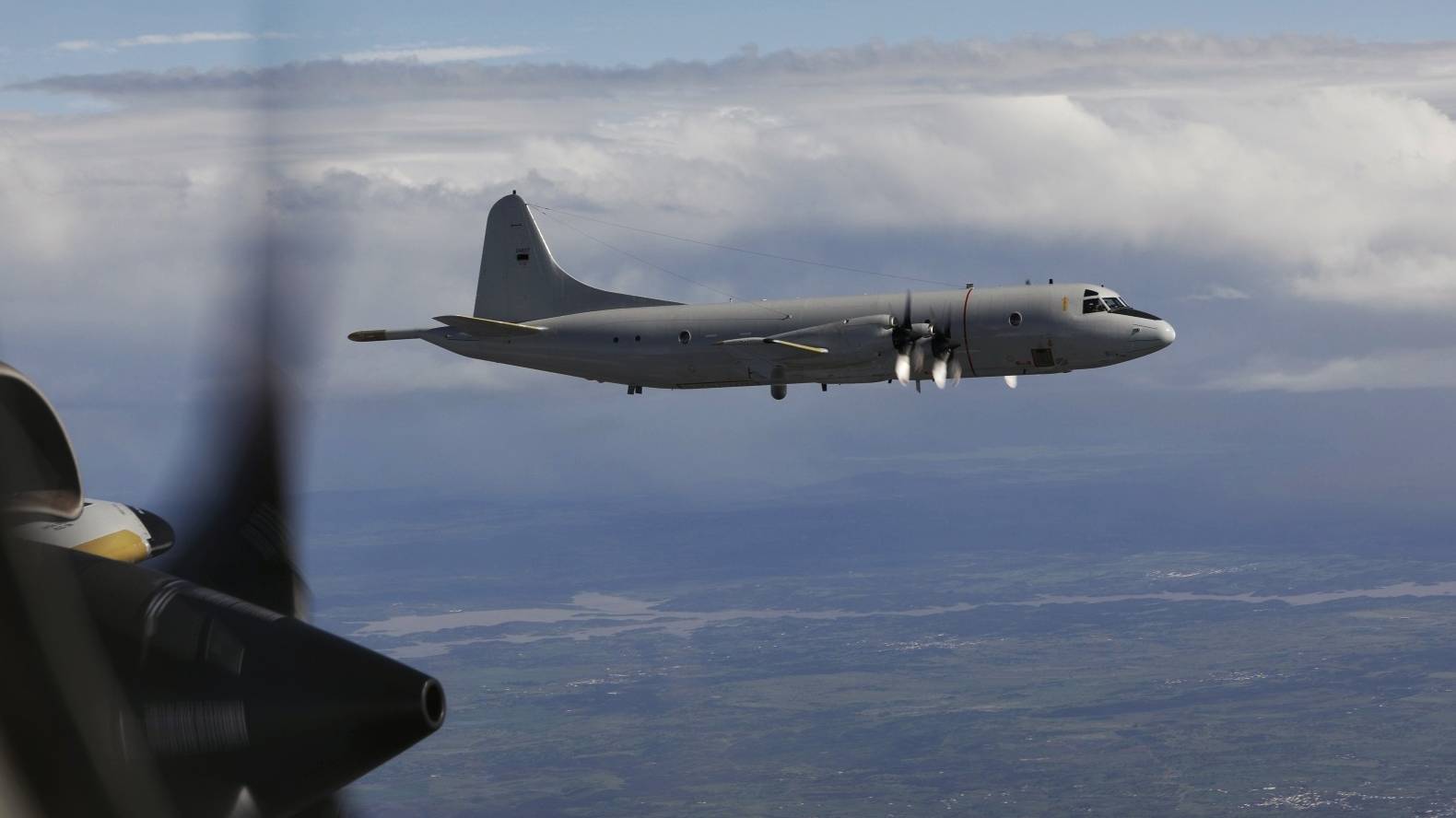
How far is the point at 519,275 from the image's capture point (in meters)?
123

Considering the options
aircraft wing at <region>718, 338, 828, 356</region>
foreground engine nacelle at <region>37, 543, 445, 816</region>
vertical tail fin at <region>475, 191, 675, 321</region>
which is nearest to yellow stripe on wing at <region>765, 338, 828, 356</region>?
aircraft wing at <region>718, 338, 828, 356</region>

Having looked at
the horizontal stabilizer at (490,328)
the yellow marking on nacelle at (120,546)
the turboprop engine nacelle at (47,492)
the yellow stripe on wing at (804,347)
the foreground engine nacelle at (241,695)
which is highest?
the horizontal stabilizer at (490,328)

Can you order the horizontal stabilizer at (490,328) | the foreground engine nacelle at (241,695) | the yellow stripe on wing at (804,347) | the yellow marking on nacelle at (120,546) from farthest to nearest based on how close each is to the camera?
the horizontal stabilizer at (490,328) < the yellow stripe on wing at (804,347) < the yellow marking on nacelle at (120,546) < the foreground engine nacelle at (241,695)

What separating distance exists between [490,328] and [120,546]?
9654cm

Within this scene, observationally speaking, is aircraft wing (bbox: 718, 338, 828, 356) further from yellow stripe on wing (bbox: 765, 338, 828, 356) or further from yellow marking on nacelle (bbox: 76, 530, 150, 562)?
yellow marking on nacelle (bbox: 76, 530, 150, 562)

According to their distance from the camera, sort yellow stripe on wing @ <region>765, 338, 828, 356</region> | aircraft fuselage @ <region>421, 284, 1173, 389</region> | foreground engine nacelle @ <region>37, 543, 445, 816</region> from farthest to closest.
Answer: yellow stripe on wing @ <region>765, 338, 828, 356</region>
aircraft fuselage @ <region>421, 284, 1173, 389</region>
foreground engine nacelle @ <region>37, 543, 445, 816</region>

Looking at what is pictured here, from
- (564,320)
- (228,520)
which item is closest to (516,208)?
(564,320)

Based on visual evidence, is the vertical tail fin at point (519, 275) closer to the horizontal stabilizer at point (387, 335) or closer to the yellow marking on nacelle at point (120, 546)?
the horizontal stabilizer at point (387, 335)

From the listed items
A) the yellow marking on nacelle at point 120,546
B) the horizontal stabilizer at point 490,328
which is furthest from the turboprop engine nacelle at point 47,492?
the horizontal stabilizer at point 490,328

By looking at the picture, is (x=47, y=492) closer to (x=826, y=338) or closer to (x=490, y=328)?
(x=826, y=338)

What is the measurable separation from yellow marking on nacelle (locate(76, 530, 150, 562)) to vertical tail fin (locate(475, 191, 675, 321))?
10063 cm

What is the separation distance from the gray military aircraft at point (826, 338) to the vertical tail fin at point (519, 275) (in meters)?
6.49

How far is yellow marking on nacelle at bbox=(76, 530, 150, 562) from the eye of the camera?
16.0 meters

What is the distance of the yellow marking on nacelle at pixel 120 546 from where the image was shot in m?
16.0
